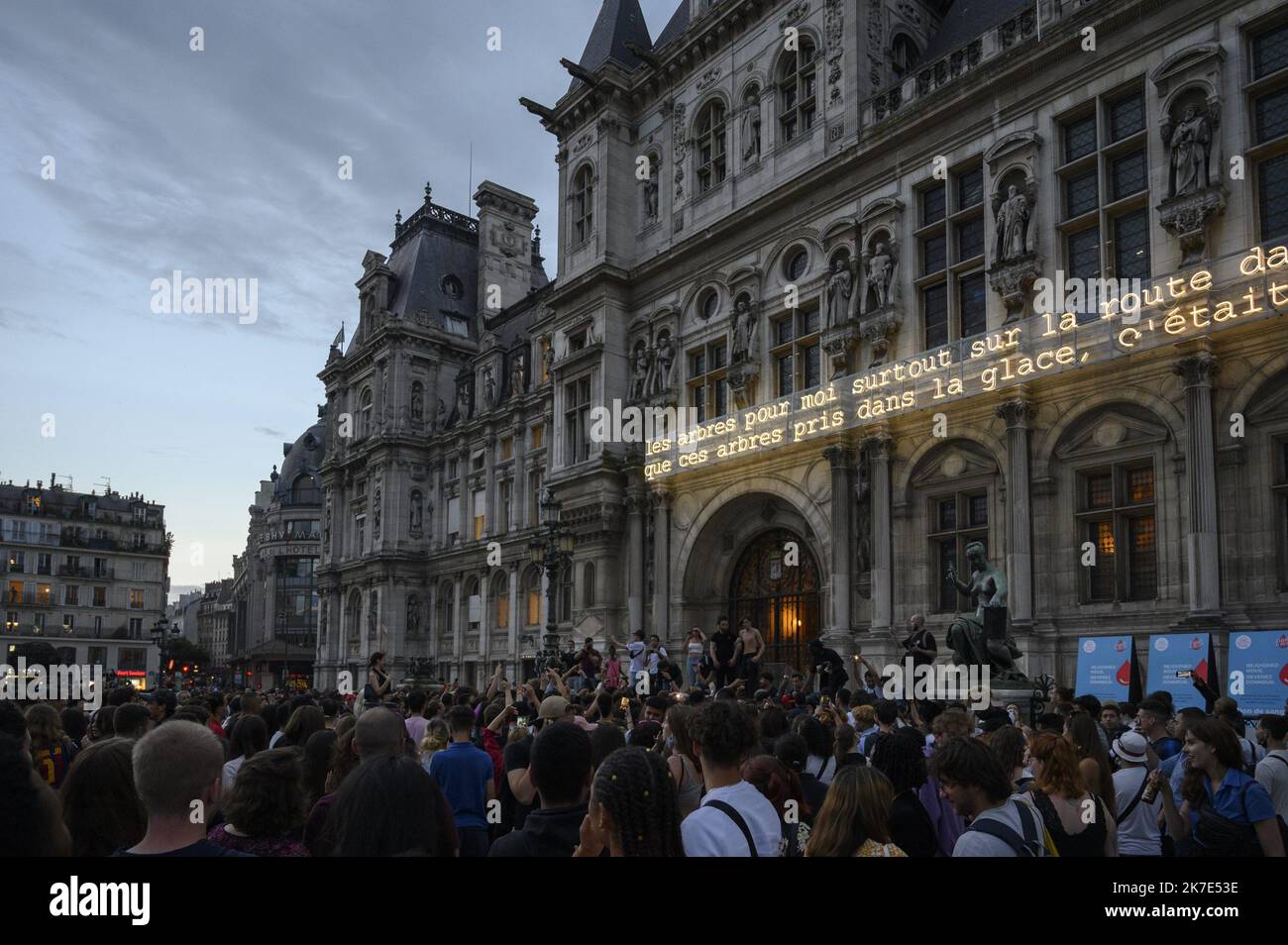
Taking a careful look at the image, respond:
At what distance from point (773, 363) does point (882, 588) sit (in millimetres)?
7114

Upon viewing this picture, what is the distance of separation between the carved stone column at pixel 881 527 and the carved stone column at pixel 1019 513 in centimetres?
302

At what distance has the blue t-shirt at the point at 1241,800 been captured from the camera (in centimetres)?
670

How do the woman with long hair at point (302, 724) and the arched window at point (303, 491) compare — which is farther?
the arched window at point (303, 491)

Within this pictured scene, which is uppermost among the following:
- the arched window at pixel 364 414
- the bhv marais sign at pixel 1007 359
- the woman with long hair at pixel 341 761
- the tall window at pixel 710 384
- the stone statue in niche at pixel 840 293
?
the arched window at pixel 364 414

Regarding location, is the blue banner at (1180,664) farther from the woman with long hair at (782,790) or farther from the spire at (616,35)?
the spire at (616,35)

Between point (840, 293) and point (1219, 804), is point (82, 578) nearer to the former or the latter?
point (840, 293)

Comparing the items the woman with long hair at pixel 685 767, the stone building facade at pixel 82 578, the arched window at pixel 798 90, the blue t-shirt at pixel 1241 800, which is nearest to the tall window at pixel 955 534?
the arched window at pixel 798 90

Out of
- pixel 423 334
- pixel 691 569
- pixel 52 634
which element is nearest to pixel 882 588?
pixel 691 569

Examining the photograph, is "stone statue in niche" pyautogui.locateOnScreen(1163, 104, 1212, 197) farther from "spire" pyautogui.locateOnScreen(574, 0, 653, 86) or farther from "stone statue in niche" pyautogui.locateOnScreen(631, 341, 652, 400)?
"spire" pyautogui.locateOnScreen(574, 0, 653, 86)

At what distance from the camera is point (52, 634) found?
84062 mm

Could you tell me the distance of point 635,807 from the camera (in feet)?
14.1

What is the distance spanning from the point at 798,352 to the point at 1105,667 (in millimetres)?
11369

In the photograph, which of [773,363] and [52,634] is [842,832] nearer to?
[773,363]

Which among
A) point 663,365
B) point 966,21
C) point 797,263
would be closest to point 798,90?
point 966,21
